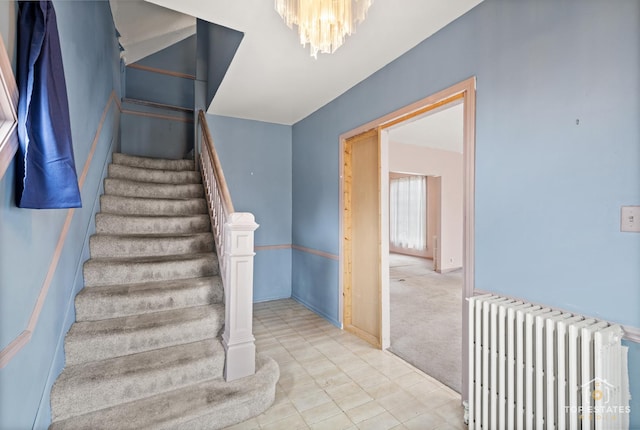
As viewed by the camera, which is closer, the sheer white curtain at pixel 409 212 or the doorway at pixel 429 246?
the doorway at pixel 429 246

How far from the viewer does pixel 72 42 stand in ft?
6.71

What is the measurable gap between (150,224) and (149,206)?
12.8 inches

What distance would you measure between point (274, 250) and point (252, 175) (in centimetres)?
126

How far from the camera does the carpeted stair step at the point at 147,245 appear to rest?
2611mm

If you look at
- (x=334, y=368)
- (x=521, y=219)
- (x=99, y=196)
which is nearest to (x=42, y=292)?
(x=99, y=196)

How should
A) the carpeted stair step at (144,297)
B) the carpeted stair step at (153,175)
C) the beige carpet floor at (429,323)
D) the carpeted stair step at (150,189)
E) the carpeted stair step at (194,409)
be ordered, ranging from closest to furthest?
the carpeted stair step at (194,409) < the carpeted stair step at (144,297) < the beige carpet floor at (429,323) < the carpeted stair step at (150,189) < the carpeted stair step at (153,175)

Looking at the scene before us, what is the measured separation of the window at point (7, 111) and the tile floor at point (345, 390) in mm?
1956

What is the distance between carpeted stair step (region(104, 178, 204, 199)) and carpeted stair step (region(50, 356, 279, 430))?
7.61 ft

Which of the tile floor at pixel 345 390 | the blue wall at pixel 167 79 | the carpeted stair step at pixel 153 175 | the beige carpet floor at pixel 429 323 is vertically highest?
the blue wall at pixel 167 79

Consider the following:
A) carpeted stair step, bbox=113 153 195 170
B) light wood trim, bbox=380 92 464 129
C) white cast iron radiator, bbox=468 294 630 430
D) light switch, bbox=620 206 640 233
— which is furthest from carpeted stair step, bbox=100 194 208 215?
light switch, bbox=620 206 640 233

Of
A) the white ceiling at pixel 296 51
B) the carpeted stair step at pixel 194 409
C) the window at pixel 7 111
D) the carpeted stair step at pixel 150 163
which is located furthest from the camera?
the carpeted stair step at pixel 150 163

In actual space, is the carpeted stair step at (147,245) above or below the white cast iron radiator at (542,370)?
above

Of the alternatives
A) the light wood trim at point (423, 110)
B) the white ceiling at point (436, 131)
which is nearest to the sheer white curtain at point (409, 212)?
the white ceiling at point (436, 131)

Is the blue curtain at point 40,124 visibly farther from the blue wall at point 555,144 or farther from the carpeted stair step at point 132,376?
the blue wall at point 555,144
